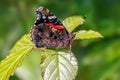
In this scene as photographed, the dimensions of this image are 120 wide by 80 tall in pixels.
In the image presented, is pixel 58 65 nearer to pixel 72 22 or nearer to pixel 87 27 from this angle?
pixel 72 22

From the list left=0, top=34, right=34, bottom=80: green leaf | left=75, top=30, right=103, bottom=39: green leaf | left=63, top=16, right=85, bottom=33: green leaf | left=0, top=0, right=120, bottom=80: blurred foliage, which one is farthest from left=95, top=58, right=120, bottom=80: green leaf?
left=0, top=34, right=34, bottom=80: green leaf

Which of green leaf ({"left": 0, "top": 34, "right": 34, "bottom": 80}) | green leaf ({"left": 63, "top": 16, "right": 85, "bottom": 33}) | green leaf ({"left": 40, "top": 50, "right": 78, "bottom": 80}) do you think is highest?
green leaf ({"left": 63, "top": 16, "right": 85, "bottom": 33})

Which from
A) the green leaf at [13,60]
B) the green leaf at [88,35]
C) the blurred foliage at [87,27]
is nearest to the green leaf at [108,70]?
the blurred foliage at [87,27]

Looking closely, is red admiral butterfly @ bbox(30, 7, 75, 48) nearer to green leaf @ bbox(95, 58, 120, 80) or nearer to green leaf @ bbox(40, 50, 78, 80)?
green leaf @ bbox(40, 50, 78, 80)

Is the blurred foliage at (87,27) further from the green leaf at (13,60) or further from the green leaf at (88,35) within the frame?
the green leaf at (13,60)

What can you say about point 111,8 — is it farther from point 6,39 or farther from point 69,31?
point 69,31
